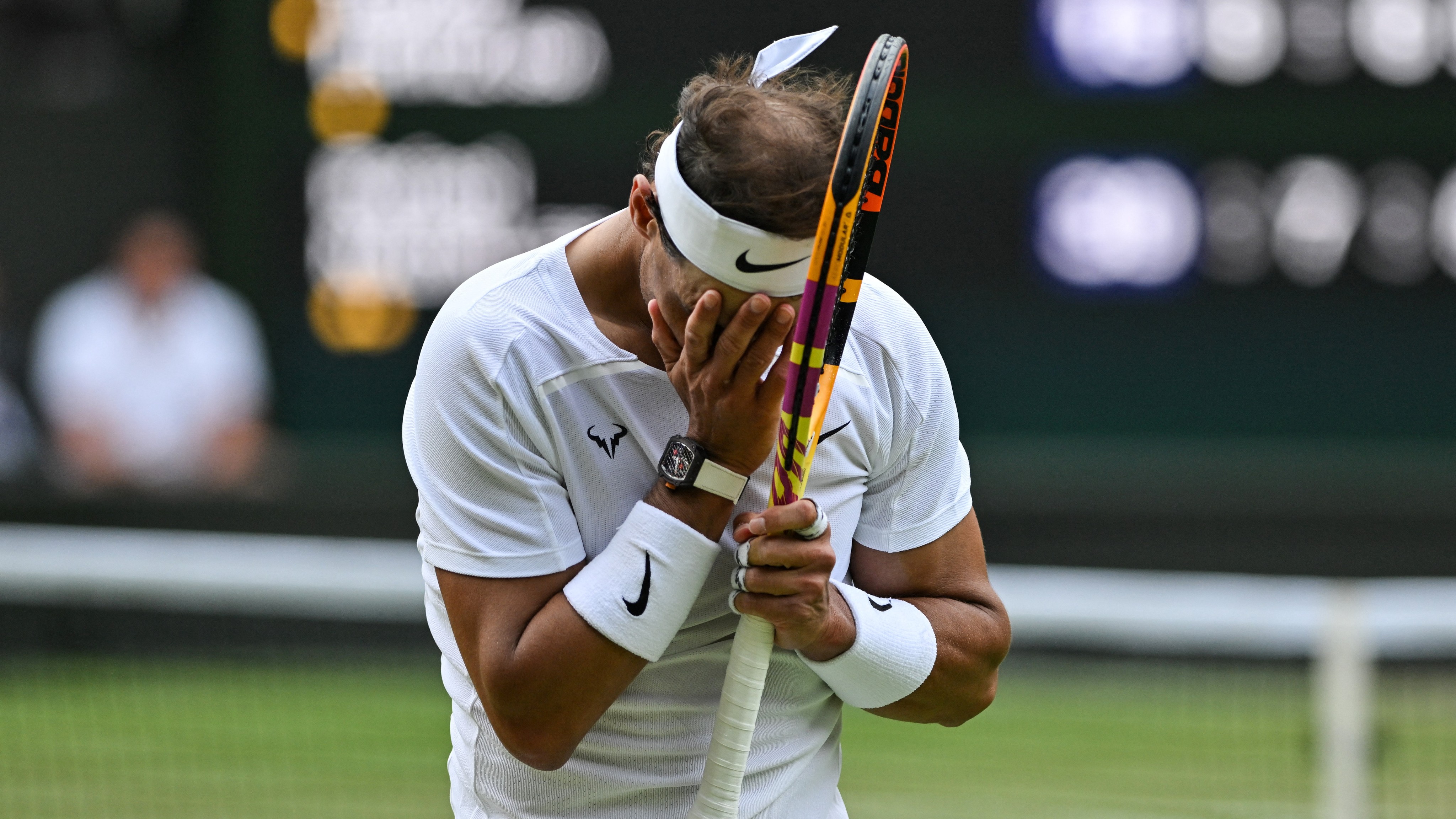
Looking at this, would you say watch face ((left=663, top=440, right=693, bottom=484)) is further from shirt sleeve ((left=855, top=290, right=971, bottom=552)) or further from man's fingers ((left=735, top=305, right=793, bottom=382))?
shirt sleeve ((left=855, top=290, right=971, bottom=552))

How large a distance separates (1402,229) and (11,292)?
21.5 feet

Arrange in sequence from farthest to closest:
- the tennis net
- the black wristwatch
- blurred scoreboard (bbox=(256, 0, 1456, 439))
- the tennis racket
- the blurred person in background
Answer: the blurred person in background
blurred scoreboard (bbox=(256, 0, 1456, 439))
the tennis net
the black wristwatch
the tennis racket

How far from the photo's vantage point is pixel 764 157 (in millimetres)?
1815

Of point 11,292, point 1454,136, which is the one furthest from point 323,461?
point 1454,136

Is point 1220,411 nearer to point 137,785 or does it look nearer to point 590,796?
point 137,785

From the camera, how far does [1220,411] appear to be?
6.77 meters

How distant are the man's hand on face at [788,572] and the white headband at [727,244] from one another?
250 mm

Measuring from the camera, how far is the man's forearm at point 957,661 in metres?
2.08

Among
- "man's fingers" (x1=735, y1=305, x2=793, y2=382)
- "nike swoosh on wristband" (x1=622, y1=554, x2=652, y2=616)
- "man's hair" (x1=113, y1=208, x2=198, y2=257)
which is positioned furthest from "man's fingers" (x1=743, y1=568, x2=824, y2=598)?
"man's hair" (x1=113, y1=208, x2=198, y2=257)

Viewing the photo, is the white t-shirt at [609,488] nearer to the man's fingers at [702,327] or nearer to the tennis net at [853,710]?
the man's fingers at [702,327]

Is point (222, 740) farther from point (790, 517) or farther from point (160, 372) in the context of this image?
point (790, 517)

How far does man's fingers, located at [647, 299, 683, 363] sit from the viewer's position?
74.4 inches

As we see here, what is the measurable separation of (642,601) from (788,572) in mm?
165

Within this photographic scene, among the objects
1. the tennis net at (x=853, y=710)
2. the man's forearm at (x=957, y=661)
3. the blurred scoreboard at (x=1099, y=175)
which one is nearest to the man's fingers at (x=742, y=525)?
the man's forearm at (x=957, y=661)
